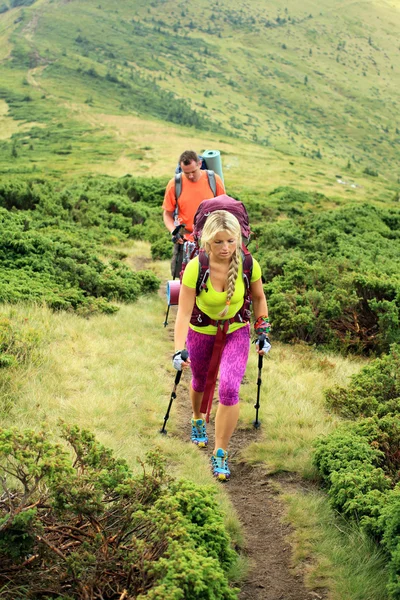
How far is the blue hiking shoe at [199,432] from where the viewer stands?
19.9 feet

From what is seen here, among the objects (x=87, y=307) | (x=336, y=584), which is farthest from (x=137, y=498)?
(x=87, y=307)

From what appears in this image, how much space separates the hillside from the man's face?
2804 centimetres

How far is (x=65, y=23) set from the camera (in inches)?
4934

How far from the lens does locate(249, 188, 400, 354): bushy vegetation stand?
9.38 metres

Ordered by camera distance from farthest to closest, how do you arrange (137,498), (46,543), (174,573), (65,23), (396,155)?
(65,23) < (396,155) < (137,498) < (46,543) < (174,573)

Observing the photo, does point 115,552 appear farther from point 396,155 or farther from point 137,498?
point 396,155

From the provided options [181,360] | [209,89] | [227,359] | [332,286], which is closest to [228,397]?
[227,359]

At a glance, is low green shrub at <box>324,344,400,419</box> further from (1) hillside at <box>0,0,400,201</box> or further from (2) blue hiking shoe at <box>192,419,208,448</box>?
(1) hillside at <box>0,0,400,201</box>

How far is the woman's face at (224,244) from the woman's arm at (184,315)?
0.37 metres

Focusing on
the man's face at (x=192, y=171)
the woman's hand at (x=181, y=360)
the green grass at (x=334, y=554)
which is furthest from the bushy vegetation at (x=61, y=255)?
the green grass at (x=334, y=554)

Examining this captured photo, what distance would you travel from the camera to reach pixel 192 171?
825 cm

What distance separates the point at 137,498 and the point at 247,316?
82.4 inches

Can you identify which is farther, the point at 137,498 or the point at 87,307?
the point at 87,307

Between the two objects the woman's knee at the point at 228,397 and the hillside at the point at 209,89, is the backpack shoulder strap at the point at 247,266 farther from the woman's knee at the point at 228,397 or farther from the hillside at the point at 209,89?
the hillside at the point at 209,89
